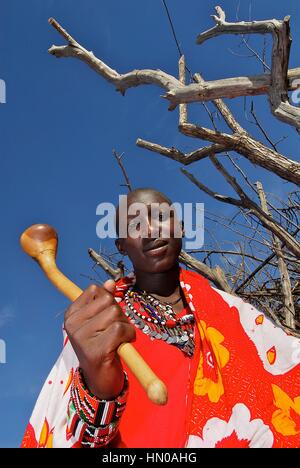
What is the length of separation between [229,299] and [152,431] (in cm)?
71

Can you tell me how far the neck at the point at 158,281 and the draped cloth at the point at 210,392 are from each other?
83mm

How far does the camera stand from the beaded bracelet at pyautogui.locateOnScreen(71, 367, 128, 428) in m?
1.45

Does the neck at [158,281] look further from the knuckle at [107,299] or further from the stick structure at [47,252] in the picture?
the knuckle at [107,299]

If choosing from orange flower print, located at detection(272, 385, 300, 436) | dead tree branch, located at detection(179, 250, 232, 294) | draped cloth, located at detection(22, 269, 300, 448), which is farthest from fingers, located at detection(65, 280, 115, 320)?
dead tree branch, located at detection(179, 250, 232, 294)

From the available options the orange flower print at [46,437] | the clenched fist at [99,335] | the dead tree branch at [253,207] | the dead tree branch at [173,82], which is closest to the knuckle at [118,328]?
the clenched fist at [99,335]

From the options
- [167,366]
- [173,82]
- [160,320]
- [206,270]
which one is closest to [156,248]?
[160,320]

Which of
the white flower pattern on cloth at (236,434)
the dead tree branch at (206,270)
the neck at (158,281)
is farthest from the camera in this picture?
the dead tree branch at (206,270)

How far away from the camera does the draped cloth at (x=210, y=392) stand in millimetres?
1691

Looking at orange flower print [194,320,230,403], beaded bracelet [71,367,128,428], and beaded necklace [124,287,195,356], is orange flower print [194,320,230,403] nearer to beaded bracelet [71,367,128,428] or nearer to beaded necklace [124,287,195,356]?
beaded necklace [124,287,195,356]

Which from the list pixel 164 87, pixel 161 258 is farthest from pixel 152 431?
pixel 164 87

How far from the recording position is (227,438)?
1.71 metres

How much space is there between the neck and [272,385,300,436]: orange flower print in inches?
21.6

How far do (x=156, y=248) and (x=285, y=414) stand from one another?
2.48 feet
